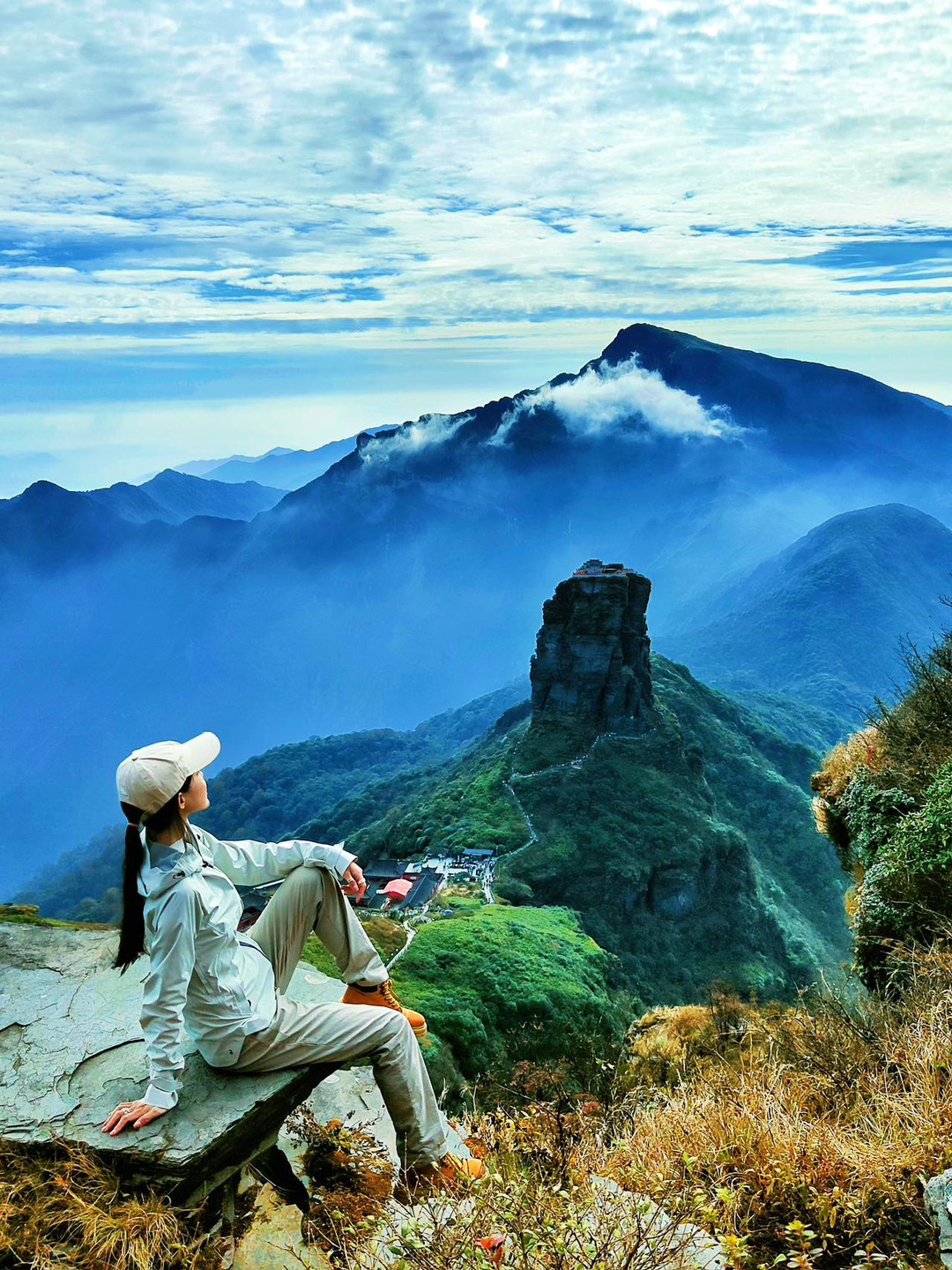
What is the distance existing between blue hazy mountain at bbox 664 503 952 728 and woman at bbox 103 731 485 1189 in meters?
109

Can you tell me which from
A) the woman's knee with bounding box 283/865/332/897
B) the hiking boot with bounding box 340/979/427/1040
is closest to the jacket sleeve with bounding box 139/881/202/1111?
the woman's knee with bounding box 283/865/332/897

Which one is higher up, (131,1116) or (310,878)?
(310,878)

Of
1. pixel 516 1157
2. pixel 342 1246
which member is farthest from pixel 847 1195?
pixel 342 1246

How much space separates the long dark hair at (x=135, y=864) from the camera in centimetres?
354

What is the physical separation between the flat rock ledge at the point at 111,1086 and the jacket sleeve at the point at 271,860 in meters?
0.86

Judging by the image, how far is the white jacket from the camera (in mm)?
3471

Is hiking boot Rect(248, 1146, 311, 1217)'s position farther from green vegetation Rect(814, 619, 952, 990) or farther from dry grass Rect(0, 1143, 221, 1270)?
green vegetation Rect(814, 619, 952, 990)

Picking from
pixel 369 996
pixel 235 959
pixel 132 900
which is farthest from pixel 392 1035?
pixel 132 900

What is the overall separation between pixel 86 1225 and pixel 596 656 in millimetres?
53586

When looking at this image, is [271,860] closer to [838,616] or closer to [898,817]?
[898,817]

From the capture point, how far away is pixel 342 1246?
3264 millimetres

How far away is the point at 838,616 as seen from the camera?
13962 centimetres

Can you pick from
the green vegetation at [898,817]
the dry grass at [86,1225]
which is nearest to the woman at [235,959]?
the dry grass at [86,1225]

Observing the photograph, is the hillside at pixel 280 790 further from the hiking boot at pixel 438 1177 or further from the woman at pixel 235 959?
the hiking boot at pixel 438 1177
